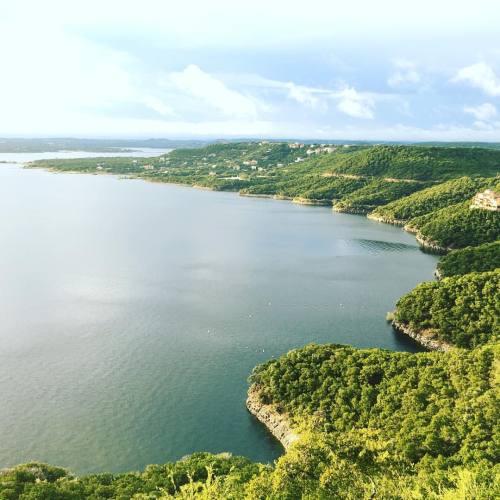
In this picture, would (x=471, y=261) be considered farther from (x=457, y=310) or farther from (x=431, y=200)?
(x=431, y=200)

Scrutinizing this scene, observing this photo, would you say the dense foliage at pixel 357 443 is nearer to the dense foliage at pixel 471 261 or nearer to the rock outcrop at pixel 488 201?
the dense foliage at pixel 471 261

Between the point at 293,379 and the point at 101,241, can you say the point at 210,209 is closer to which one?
the point at 101,241

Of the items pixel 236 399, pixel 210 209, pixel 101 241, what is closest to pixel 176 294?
pixel 236 399

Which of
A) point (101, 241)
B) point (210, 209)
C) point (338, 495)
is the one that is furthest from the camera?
point (210, 209)

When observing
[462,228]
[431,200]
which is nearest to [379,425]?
[462,228]

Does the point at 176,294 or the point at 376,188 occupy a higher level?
the point at 376,188

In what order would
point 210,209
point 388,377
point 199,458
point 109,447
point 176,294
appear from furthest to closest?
1. point 210,209
2. point 176,294
3. point 388,377
4. point 109,447
5. point 199,458

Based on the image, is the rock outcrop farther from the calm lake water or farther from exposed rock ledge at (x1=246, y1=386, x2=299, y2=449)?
exposed rock ledge at (x1=246, y1=386, x2=299, y2=449)
